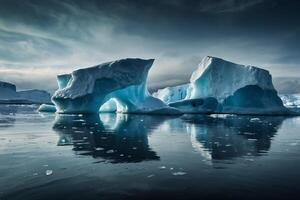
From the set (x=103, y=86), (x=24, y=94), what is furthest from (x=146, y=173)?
(x=24, y=94)

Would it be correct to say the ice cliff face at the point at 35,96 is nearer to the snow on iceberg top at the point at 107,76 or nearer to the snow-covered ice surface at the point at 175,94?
the snow-covered ice surface at the point at 175,94

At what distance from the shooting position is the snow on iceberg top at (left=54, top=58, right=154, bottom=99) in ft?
116

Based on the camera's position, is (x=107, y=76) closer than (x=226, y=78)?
Yes

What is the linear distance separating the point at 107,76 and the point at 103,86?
1402mm

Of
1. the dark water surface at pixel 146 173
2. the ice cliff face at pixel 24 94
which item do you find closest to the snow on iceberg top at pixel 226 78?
the dark water surface at pixel 146 173

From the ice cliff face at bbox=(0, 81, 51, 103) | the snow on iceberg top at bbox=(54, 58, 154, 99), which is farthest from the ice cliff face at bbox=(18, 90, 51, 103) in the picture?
the snow on iceberg top at bbox=(54, 58, 154, 99)

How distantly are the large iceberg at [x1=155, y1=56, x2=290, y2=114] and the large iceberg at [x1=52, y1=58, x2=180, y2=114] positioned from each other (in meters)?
8.65

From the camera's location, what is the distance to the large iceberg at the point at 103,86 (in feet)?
116

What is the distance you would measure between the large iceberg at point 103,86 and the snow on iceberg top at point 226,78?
889 centimetres

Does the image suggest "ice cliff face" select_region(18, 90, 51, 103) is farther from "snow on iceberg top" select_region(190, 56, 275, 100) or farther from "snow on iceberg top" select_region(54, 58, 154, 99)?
"snow on iceberg top" select_region(190, 56, 275, 100)

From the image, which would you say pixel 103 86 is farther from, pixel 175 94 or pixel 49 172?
pixel 175 94

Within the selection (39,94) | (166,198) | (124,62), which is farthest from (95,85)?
(39,94)

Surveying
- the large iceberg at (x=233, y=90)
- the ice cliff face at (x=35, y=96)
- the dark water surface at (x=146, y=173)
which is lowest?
the dark water surface at (x=146, y=173)

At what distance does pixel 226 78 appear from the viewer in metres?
44.2
